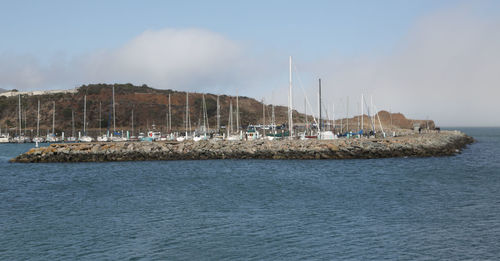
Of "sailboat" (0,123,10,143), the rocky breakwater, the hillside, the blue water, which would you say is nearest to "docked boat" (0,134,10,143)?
"sailboat" (0,123,10,143)

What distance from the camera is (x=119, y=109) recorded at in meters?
116

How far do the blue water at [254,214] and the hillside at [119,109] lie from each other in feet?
224

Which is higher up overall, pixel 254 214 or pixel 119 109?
pixel 119 109

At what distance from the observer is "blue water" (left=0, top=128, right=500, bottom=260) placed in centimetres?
1623

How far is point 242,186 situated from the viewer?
101ft

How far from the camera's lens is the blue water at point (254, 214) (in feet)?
53.3

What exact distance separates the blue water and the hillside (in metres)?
68.3

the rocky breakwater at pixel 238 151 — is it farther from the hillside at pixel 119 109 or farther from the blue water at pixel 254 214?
the hillside at pixel 119 109

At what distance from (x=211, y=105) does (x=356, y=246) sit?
115431 millimetres

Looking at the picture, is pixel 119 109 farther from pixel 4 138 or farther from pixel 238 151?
pixel 238 151

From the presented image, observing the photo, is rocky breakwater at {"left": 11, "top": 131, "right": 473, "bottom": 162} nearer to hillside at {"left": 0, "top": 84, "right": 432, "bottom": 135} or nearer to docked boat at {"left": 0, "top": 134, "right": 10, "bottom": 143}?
hillside at {"left": 0, "top": 84, "right": 432, "bottom": 135}

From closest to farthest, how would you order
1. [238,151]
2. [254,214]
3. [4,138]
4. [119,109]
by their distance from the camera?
[254,214], [238,151], [4,138], [119,109]

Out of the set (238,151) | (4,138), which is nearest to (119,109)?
(4,138)

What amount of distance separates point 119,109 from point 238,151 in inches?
2894
